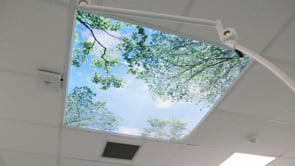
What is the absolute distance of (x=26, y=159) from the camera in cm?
301

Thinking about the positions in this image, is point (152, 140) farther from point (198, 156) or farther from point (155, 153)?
point (198, 156)

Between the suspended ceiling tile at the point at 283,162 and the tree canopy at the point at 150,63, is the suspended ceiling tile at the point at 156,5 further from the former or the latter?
the suspended ceiling tile at the point at 283,162

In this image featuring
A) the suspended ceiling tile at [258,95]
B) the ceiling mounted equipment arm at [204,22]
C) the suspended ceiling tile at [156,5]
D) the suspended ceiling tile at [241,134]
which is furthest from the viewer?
the suspended ceiling tile at [241,134]

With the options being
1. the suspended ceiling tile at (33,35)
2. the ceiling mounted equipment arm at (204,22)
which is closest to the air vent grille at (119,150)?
the suspended ceiling tile at (33,35)

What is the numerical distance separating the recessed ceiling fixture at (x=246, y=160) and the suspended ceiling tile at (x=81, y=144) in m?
1.47

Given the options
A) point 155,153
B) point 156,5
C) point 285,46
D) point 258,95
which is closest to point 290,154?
point 258,95

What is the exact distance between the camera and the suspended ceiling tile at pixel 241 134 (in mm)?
2494

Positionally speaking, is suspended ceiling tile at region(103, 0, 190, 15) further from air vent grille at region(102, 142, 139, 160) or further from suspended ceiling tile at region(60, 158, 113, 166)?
suspended ceiling tile at region(60, 158, 113, 166)

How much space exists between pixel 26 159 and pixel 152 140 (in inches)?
54.7

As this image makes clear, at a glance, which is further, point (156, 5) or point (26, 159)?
point (26, 159)

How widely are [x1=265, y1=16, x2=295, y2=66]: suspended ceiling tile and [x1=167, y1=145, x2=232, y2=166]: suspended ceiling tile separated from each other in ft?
4.52

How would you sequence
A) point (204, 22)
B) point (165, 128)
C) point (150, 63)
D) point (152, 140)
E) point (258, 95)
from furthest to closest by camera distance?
point (152, 140), point (165, 128), point (258, 95), point (150, 63), point (204, 22)

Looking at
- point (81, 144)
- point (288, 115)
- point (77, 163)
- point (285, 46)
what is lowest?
point (77, 163)

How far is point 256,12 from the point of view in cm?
158
